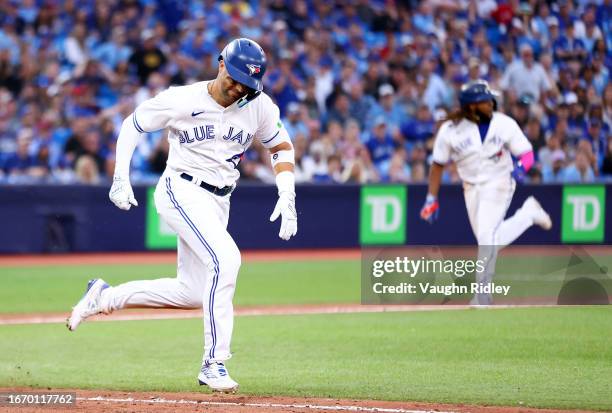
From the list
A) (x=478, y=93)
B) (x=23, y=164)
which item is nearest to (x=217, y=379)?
(x=478, y=93)

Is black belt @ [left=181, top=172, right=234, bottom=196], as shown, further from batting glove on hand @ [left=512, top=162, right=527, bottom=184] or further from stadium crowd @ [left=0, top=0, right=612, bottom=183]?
stadium crowd @ [left=0, top=0, right=612, bottom=183]

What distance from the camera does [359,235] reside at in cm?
1697

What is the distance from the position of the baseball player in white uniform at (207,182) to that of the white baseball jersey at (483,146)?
426cm

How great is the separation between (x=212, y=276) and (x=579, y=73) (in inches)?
541

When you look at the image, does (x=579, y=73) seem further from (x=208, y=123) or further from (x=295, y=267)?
(x=208, y=123)

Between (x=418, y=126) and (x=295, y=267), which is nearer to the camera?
(x=295, y=267)

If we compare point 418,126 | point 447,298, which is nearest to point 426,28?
point 418,126

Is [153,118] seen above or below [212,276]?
above

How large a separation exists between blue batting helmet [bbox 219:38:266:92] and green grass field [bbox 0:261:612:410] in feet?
6.57

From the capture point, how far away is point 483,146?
35.9ft

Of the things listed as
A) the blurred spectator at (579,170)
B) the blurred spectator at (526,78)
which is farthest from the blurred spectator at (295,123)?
the blurred spectator at (579,170)

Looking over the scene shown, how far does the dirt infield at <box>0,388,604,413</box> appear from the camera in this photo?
6097mm

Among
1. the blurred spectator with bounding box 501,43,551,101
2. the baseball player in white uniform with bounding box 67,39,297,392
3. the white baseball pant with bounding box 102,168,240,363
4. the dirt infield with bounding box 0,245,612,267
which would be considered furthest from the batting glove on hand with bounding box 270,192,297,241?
the blurred spectator with bounding box 501,43,551,101

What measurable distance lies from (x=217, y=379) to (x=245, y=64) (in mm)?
1977
